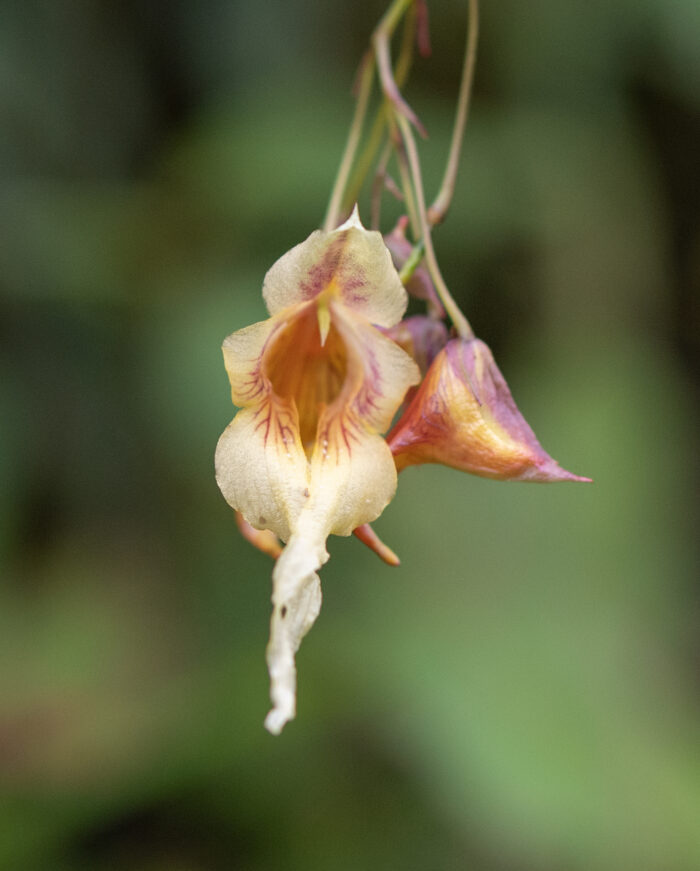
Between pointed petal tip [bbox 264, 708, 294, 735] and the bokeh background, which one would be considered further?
the bokeh background

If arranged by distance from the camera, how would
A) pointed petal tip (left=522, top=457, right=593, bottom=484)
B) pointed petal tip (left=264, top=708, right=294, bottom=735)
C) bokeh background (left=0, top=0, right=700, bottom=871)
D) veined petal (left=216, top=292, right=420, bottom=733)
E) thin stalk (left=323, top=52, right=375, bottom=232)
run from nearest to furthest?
pointed petal tip (left=264, top=708, right=294, bottom=735), veined petal (left=216, top=292, right=420, bottom=733), pointed petal tip (left=522, top=457, right=593, bottom=484), thin stalk (left=323, top=52, right=375, bottom=232), bokeh background (left=0, top=0, right=700, bottom=871)

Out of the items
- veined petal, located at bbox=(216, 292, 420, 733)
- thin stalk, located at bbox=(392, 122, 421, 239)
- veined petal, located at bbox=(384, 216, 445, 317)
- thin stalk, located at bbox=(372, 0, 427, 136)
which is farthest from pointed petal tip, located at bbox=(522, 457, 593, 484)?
thin stalk, located at bbox=(372, 0, 427, 136)

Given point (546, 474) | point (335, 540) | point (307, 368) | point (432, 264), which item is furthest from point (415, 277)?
point (335, 540)

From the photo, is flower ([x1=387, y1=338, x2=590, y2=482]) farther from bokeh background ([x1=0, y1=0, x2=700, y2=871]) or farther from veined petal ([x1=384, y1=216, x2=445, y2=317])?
bokeh background ([x1=0, y1=0, x2=700, y2=871])

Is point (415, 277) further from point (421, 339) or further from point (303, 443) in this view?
point (303, 443)

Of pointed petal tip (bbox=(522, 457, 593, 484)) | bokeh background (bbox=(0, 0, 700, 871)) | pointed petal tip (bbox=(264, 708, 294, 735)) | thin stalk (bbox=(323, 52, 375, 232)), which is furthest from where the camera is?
bokeh background (bbox=(0, 0, 700, 871))

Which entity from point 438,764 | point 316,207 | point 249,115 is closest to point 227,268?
point 316,207

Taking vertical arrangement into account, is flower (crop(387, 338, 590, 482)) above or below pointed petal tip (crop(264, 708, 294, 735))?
above

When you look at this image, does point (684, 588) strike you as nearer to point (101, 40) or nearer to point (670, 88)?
point (670, 88)
